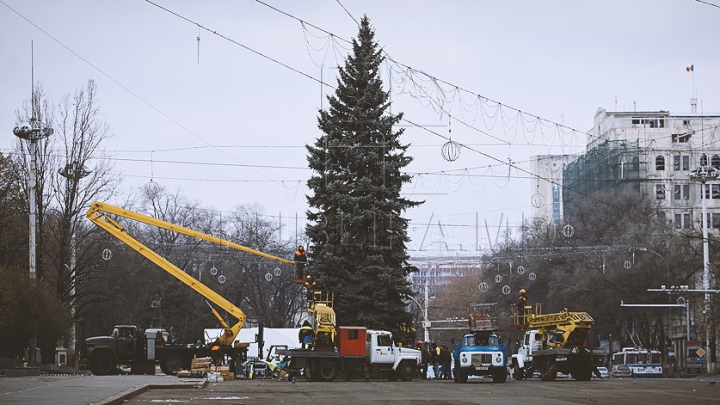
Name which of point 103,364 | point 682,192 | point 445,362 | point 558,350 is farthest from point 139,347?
point 682,192

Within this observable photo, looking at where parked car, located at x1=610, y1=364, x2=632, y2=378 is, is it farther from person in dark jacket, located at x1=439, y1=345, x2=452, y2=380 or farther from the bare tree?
the bare tree

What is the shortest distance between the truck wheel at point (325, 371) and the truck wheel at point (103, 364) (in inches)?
434

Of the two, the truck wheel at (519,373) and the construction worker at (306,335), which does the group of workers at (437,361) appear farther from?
the construction worker at (306,335)

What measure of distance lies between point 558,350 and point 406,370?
6.49m

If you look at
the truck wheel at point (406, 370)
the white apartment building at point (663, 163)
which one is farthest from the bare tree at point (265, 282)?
the truck wheel at point (406, 370)

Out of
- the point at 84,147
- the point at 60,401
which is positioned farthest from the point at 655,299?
the point at 60,401

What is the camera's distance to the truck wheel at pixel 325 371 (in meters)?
41.4

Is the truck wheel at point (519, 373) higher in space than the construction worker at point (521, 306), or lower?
lower

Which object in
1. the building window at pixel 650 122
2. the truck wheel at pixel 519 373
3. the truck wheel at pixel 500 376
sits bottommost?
the truck wheel at pixel 519 373

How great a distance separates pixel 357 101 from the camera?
162ft

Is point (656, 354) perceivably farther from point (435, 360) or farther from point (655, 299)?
point (435, 360)

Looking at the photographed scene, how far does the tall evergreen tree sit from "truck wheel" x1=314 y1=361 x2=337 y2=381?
254 inches

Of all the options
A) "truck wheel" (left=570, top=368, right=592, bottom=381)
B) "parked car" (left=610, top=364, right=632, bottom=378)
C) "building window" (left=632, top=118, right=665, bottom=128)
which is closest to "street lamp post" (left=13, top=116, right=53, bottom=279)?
"truck wheel" (left=570, top=368, right=592, bottom=381)

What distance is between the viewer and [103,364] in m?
46.4
